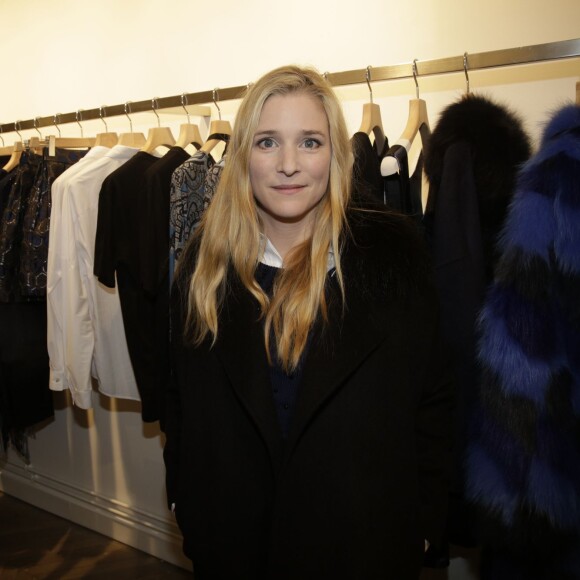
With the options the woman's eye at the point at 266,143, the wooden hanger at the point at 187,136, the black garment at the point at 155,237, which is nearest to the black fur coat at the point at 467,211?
the woman's eye at the point at 266,143

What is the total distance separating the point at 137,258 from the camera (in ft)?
6.35

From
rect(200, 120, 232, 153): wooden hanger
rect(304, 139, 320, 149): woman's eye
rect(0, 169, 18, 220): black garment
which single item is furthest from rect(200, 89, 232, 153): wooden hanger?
rect(0, 169, 18, 220): black garment

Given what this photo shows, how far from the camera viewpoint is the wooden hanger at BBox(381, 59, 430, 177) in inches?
61.2

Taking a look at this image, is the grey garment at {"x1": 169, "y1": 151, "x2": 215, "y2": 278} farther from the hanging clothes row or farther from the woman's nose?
the hanging clothes row

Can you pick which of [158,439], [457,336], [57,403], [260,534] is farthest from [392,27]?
[57,403]

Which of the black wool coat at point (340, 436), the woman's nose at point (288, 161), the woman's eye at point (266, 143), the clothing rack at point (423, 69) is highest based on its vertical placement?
the clothing rack at point (423, 69)

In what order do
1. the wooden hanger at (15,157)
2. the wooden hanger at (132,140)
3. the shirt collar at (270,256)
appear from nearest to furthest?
1. the shirt collar at (270,256)
2. the wooden hanger at (132,140)
3. the wooden hanger at (15,157)

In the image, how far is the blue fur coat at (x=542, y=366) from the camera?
4.18 ft

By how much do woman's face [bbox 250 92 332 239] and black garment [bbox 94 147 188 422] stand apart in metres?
0.69

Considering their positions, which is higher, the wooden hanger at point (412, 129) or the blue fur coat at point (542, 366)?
the wooden hanger at point (412, 129)

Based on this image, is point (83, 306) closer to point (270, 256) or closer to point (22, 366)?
point (22, 366)

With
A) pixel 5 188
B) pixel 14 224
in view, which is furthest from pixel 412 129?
pixel 5 188

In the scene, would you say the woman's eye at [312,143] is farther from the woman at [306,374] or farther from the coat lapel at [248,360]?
the coat lapel at [248,360]

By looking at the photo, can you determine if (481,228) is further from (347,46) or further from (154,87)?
(154,87)
